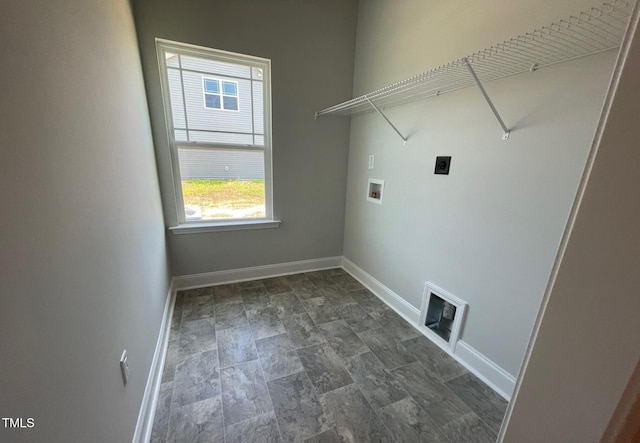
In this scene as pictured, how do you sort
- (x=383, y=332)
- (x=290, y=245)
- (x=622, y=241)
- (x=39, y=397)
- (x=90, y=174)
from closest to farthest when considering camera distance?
(x=622, y=241) < (x=39, y=397) < (x=90, y=174) < (x=383, y=332) < (x=290, y=245)

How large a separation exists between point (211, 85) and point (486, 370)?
3.13m

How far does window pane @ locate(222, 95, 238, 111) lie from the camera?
233 cm

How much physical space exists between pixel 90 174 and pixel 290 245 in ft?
7.05

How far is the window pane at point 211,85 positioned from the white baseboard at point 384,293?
91.9 inches

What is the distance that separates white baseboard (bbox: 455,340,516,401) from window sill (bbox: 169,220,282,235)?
2.02 metres

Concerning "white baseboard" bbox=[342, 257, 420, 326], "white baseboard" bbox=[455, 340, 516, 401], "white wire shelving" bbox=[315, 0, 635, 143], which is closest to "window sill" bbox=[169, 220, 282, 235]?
"white baseboard" bbox=[342, 257, 420, 326]

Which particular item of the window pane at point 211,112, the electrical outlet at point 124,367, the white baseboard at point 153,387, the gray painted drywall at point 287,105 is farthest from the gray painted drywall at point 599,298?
the window pane at point 211,112

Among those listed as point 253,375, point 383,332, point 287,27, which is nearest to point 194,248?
point 253,375

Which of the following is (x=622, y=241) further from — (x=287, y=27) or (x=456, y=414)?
(x=287, y=27)

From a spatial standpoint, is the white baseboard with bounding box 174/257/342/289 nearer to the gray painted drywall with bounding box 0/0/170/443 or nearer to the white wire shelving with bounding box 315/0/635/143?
the gray painted drywall with bounding box 0/0/170/443

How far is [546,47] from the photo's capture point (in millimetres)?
1168

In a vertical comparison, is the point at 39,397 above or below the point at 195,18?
below

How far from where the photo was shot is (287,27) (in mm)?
2303

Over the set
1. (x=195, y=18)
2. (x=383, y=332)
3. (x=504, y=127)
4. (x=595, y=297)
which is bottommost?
(x=383, y=332)
